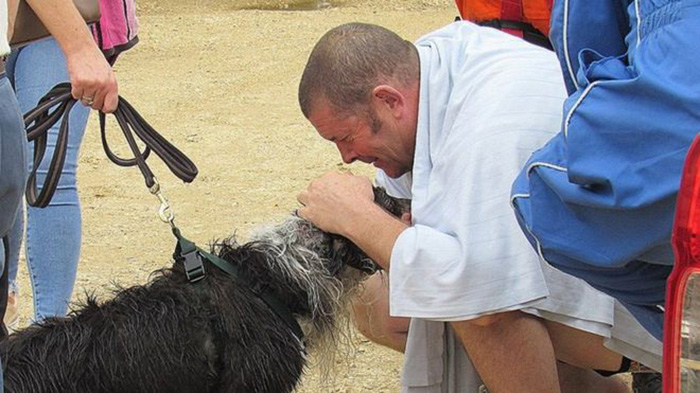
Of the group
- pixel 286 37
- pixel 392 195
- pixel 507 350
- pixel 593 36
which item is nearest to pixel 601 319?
pixel 507 350

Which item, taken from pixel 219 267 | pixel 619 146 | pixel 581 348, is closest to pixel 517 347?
pixel 581 348

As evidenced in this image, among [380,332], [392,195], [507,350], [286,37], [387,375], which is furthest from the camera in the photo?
[286,37]

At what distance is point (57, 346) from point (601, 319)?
1344mm

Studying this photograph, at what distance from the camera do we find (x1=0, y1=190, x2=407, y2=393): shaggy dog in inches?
105

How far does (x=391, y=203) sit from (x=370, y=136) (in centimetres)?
24

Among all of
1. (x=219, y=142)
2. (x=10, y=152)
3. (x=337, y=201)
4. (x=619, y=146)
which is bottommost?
(x=219, y=142)

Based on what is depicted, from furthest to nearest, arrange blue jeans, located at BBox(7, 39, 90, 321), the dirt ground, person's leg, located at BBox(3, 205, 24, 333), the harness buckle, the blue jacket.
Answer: the dirt ground
blue jeans, located at BBox(7, 39, 90, 321)
person's leg, located at BBox(3, 205, 24, 333)
the harness buckle
the blue jacket

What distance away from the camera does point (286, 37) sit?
9922 millimetres

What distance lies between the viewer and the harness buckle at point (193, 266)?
110 inches

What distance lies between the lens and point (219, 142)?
6.77 m

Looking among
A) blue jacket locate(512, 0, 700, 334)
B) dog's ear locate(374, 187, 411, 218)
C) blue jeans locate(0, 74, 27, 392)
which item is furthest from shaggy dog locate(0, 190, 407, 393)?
blue jacket locate(512, 0, 700, 334)

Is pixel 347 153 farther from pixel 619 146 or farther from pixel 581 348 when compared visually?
pixel 619 146

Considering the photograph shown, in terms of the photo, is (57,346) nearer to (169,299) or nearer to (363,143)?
(169,299)

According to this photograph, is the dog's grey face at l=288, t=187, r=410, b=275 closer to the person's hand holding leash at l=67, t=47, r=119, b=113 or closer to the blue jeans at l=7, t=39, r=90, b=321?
the person's hand holding leash at l=67, t=47, r=119, b=113
